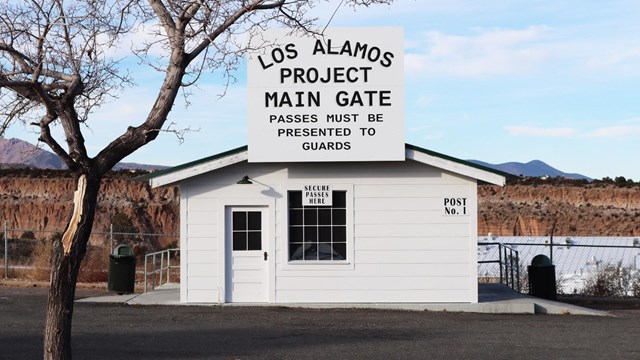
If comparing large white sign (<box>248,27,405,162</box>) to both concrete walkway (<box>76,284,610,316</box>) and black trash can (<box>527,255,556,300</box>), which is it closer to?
concrete walkway (<box>76,284,610,316</box>)

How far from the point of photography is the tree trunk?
9.62 meters

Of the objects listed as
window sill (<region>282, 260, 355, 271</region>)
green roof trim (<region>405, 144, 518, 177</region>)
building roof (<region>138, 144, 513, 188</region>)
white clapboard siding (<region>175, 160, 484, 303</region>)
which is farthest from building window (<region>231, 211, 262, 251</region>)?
green roof trim (<region>405, 144, 518, 177</region>)

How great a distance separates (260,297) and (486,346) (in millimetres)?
6946

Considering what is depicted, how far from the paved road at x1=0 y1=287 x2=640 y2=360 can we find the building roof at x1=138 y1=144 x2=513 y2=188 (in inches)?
105

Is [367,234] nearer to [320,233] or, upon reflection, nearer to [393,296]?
[320,233]

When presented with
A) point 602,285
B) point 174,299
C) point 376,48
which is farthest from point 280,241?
point 602,285

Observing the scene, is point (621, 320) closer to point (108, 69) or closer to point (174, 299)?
point (174, 299)

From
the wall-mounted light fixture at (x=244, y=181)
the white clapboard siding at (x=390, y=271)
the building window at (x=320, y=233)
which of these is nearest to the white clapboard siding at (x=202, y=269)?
the building window at (x=320, y=233)

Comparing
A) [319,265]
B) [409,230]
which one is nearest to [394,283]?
[409,230]

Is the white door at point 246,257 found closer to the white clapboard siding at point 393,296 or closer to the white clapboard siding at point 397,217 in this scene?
the white clapboard siding at point 393,296

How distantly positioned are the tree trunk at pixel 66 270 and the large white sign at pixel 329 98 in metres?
10.7

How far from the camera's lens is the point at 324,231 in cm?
2080

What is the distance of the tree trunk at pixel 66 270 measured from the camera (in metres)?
9.62

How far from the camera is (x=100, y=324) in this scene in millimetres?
17438
